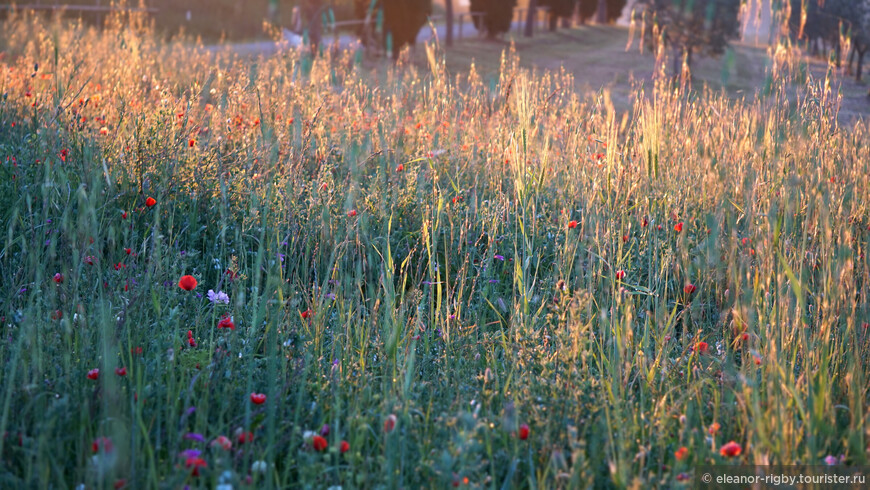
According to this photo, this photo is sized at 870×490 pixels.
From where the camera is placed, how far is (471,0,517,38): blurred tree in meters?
16.9

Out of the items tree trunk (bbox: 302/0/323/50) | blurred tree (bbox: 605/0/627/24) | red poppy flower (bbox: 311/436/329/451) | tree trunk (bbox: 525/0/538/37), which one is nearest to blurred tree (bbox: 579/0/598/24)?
blurred tree (bbox: 605/0/627/24)

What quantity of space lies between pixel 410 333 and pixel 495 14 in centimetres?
1646

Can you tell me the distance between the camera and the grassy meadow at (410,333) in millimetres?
1354

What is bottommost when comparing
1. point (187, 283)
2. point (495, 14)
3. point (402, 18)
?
point (187, 283)

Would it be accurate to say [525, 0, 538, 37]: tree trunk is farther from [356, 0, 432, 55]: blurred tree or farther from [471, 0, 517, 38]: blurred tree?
[356, 0, 432, 55]: blurred tree

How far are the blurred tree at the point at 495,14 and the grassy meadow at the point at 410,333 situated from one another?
14839mm

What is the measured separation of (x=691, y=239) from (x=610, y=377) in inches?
41.8

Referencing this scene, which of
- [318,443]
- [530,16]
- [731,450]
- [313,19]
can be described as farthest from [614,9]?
[318,443]

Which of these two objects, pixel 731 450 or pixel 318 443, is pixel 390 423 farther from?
pixel 731 450

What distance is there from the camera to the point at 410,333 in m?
1.90

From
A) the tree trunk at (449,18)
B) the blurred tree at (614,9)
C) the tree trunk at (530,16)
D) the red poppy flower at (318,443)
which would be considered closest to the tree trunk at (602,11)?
the blurred tree at (614,9)

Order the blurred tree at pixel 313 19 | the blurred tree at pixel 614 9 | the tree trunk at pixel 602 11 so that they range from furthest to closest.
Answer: the blurred tree at pixel 614 9
the tree trunk at pixel 602 11
the blurred tree at pixel 313 19

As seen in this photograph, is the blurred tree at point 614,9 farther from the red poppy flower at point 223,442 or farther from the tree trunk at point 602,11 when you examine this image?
the red poppy flower at point 223,442

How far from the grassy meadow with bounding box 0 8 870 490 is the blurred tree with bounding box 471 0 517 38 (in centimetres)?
1484
